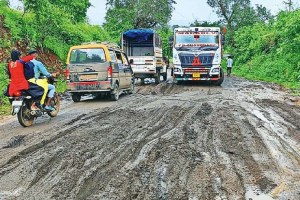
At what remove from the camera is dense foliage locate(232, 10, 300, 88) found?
23.8m

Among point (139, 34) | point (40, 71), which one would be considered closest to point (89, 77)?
point (40, 71)

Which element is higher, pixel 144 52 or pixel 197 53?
pixel 144 52

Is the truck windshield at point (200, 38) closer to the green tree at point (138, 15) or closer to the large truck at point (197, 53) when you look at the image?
the large truck at point (197, 53)

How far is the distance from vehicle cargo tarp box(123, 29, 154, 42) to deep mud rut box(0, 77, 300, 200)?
1237 cm

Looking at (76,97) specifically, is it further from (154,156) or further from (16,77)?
(154,156)

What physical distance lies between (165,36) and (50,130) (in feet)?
126

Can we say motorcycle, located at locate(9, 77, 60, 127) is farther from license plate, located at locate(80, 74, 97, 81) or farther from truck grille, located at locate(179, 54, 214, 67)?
truck grille, located at locate(179, 54, 214, 67)

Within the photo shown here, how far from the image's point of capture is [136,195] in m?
4.65

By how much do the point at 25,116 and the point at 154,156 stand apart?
163 inches

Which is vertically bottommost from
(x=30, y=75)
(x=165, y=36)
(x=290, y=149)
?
(x=290, y=149)

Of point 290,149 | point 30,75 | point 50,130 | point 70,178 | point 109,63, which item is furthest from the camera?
point 109,63

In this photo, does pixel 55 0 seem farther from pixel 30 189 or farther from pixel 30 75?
pixel 30 189

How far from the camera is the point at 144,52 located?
2350 cm

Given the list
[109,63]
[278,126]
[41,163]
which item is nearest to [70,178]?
[41,163]
